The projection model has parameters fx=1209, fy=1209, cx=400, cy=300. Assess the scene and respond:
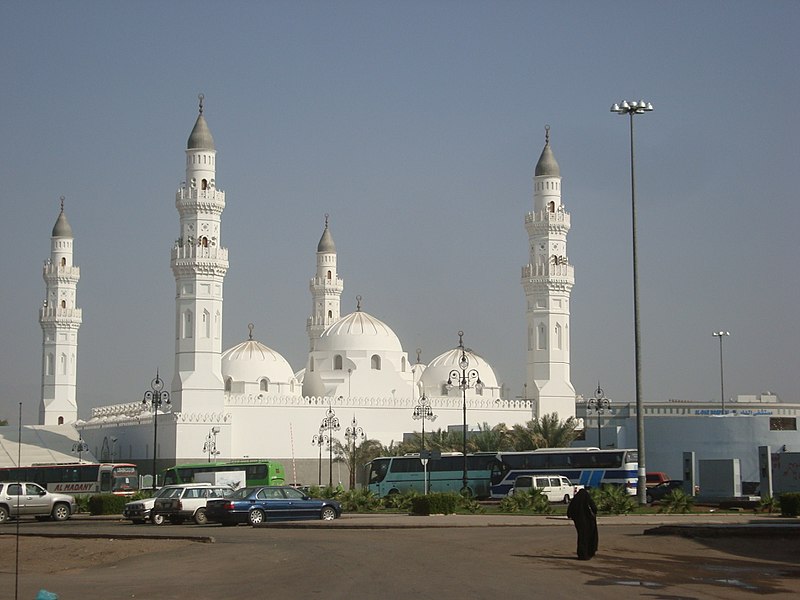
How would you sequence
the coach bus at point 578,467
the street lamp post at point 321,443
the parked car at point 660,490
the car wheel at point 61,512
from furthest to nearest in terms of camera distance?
1. the street lamp post at point 321,443
2. the coach bus at point 578,467
3. the parked car at point 660,490
4. the car wheel at point 61,512

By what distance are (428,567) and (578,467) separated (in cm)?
2659

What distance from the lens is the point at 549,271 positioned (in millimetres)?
68250

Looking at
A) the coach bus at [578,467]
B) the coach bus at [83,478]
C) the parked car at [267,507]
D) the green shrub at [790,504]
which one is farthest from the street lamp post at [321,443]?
the green shrub at [790,504]

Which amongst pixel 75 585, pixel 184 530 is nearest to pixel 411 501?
pixel 184 530

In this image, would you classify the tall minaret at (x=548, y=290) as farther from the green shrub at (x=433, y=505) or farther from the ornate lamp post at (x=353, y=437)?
the green shrub at (x=433, y=505)

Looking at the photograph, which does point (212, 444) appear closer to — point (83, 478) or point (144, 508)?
point (83, 478)

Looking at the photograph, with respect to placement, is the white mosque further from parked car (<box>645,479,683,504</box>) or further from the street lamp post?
parked car (<box>645,479,683,504</box>)

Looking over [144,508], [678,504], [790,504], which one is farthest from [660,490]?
[144,508]

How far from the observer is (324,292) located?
264 ft

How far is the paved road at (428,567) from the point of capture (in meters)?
13.9

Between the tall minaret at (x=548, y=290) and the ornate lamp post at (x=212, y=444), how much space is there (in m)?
19.3

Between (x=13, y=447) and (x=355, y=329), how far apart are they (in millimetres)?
20994

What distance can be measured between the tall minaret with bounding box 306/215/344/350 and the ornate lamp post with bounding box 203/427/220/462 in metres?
20.8

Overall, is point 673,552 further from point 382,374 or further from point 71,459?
point 382,374
